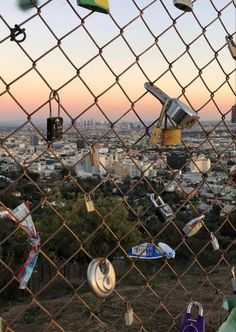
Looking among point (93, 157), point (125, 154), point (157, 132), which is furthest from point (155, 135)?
point (93, 157)

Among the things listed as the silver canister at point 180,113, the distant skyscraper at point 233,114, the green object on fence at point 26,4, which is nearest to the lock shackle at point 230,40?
the distant skyscraper at point 233,114

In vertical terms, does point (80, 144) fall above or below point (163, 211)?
above

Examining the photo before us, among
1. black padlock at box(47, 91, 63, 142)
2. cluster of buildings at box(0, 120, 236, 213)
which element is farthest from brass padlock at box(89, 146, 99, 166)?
black padlock at box(47, 91, 63, 142)

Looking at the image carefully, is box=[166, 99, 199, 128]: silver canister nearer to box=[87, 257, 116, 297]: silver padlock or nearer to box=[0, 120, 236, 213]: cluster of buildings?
box=[0, 120, 236, 213]: cluster of buildings

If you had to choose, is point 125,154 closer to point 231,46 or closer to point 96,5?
point 96,5

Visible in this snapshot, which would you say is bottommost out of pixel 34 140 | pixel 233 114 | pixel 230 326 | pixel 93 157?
pixel 230 326
